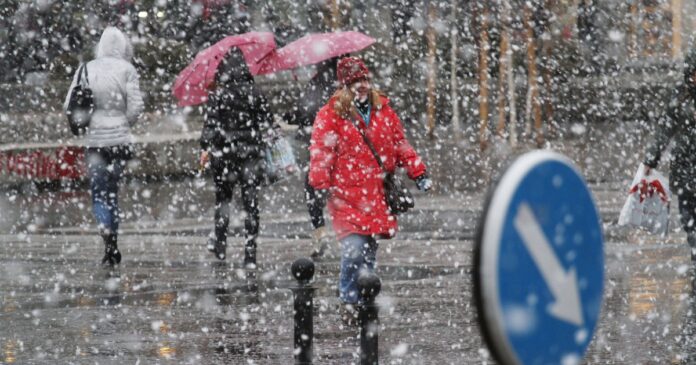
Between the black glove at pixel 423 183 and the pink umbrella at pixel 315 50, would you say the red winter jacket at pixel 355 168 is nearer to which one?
the black glove at pixel 423 183

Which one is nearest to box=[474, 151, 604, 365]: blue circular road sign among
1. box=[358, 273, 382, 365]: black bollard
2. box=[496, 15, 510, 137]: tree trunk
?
box=[358, 273, 382, 365]: black bollard

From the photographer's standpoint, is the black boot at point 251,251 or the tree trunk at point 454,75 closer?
the black boot at point 251,251

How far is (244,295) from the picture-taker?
31.7 ft

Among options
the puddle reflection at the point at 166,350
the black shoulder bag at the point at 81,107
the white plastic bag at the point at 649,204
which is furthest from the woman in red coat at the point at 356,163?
the black shoulder bag at the point at 81,107

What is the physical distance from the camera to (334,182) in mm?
8516

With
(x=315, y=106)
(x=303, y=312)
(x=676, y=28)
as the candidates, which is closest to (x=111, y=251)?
(x=315, y=106)

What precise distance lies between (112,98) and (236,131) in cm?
103

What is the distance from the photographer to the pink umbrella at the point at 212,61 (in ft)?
38.5

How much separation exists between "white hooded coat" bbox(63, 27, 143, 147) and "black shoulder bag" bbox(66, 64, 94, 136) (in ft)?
0.11

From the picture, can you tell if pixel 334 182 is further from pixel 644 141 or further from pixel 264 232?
pixel 644 141

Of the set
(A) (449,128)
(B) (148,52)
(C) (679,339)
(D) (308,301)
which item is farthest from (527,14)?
(D) (308,301)

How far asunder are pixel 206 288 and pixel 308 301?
16.2ft

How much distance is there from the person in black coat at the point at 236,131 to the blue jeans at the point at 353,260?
2.95 meters

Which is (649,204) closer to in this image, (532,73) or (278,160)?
(278,160)
